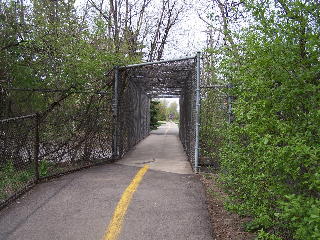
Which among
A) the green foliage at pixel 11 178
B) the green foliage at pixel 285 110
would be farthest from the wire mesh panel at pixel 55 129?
the green foliage at pixel 285 110

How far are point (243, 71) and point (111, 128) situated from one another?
21.2 feet

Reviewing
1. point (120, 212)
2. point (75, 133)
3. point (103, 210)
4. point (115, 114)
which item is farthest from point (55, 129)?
point (120, 212)

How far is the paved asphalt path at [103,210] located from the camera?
403cm

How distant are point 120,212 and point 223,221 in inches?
65.7

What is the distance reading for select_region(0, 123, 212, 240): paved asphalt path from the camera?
13.2ft

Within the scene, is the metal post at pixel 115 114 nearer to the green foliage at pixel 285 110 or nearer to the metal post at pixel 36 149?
the metal post at pixel 36 149

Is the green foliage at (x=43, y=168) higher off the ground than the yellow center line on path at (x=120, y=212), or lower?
higher

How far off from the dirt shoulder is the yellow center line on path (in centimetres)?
140

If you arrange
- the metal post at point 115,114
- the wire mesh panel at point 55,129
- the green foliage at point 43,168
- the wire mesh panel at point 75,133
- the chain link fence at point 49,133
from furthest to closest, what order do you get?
→ the metal post at point 115,114 < the wire mesh panel at point 75,133 < the green foliage at point 43,168 < the wire mesh panel at point 55,129 < the chain link fence at point 49,133

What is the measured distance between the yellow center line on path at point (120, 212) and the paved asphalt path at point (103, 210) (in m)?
0.07

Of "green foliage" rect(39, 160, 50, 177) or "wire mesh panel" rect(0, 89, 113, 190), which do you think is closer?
"wire mesh panel" rect(0, 89, 113, 190)

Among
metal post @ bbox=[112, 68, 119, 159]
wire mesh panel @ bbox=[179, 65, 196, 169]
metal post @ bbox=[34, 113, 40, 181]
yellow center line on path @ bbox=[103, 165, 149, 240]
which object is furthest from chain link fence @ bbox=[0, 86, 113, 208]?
wire mesh panel @ bbox=[179, 65, 196, 169]

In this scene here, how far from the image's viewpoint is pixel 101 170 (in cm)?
804

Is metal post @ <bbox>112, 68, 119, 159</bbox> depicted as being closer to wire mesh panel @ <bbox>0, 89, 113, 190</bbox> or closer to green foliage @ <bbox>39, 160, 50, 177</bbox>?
wire mesh panel @ <bbox>0, 89, 113, 190</bbox>
